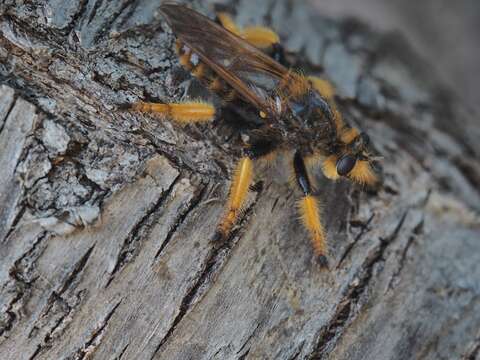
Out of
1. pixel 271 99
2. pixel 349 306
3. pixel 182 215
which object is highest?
pixel 271 99

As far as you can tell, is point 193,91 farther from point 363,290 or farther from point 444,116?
point 444,116

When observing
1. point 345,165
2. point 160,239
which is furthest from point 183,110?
point 345,165

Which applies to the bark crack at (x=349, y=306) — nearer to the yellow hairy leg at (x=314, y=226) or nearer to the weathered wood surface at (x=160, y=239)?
the weathered wood surface at (x=160, y=239)

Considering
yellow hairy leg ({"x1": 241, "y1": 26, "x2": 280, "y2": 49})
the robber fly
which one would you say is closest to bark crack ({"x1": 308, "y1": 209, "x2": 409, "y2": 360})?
the robber fly

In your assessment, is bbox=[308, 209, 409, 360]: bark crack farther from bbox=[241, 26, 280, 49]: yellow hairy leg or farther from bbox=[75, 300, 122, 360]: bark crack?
bbox=[241, 26, 280, 49]: yellow hairy leg

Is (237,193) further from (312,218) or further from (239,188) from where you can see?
(312,218)

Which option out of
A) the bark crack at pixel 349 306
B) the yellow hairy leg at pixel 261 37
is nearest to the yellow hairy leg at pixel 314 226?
the bark crack at pixel 349 306

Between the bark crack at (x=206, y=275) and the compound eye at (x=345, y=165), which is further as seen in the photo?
the compound eye at (x=345, y=165)

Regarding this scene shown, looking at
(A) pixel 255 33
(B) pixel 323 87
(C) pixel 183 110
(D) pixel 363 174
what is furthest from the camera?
(A) pixel 255 33
